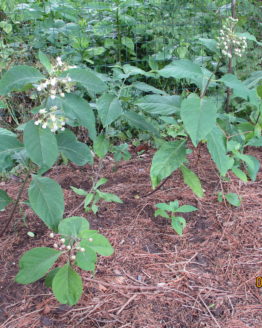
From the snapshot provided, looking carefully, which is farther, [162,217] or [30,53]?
[30,53]

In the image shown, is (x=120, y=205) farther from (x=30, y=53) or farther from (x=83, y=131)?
(x=30, y=53)

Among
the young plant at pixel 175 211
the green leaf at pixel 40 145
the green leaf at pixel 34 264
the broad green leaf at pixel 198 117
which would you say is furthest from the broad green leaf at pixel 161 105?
the green leaf at pixel 34 264

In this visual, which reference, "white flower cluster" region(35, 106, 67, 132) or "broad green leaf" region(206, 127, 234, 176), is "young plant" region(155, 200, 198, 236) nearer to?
"broad green leaf" region(206, 127, 234, 176)

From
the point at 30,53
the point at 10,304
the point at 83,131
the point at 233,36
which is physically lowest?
the point at 83,131

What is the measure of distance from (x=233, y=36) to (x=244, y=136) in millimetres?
679

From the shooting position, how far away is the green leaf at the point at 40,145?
5.12 ft

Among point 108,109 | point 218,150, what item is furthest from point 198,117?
point 108,109

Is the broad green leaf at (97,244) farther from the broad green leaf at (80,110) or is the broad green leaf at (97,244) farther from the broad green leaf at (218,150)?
the broad green leaf at (218,150)

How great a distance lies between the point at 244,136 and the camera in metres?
2.46

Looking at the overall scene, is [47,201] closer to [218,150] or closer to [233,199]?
[218,150]

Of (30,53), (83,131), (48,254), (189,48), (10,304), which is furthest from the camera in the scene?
(189,48)

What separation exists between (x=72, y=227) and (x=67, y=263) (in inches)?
7.3

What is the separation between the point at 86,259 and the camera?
64.2 inches

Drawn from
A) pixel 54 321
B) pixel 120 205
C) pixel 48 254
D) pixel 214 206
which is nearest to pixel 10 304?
pixel 54 321
